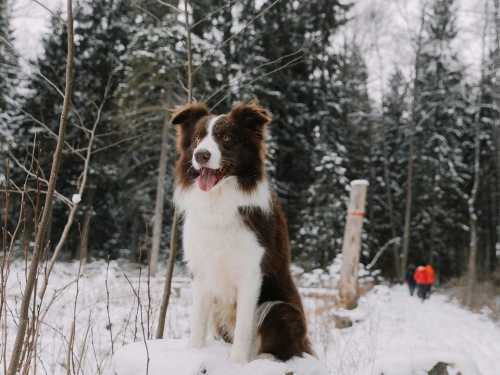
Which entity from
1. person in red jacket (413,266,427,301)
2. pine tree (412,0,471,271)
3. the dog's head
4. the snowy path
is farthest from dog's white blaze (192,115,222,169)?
pine tree (412,0,471,271)

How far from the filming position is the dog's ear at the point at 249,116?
Result: 9.71 feet

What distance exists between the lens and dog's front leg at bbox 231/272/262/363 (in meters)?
2.73

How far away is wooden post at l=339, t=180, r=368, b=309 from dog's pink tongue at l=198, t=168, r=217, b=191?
626 centimetres

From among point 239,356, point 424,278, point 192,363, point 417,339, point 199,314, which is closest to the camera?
point 192,363

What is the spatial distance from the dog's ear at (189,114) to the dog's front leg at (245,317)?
3.84ft

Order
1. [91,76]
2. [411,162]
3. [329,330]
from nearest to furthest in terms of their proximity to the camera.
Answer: [329,330] → [91,76] → [411,162]

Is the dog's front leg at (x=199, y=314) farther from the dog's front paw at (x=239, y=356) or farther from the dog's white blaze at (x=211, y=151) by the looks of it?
the dog's white blaze at (x=211, y=151)

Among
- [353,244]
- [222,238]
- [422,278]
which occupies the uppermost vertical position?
[222,238]

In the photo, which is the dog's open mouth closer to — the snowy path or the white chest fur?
the white chest fur

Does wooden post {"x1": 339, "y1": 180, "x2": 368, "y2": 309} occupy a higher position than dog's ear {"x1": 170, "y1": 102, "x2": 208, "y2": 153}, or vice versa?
dog's ear {"x1": 170, "y1": 102, "x2": 208, "y2": 153}

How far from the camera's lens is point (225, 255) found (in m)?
2.78

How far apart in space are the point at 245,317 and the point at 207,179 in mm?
901

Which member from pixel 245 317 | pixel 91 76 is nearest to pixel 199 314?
pixel 245 317

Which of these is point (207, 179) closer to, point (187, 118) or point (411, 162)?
point (187, 118)
